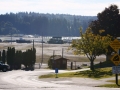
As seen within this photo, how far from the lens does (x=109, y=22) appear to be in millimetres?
71125

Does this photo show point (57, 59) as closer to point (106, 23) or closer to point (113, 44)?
point (106, 23)

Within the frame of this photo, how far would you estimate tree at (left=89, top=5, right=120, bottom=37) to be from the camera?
229 feet

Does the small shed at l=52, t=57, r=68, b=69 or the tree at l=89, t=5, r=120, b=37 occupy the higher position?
the tree at l=89, t=5, r=120, b=37

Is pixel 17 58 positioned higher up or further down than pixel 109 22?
further down

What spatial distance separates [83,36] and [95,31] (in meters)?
15.5

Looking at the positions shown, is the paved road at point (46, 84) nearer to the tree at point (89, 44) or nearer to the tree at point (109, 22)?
the tree at point (89, 44)

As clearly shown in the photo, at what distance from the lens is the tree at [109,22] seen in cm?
6981

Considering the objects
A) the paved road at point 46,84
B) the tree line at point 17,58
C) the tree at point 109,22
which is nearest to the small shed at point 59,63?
the tree line at point 17,58

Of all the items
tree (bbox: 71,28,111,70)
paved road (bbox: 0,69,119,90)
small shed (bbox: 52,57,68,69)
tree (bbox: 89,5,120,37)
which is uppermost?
tree (bbox: 89,5,120,37)

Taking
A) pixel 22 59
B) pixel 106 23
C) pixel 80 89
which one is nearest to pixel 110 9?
pixel 106 23

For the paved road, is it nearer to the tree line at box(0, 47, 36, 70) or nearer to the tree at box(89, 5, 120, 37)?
the tree line at box(0, 47, 36, 70)

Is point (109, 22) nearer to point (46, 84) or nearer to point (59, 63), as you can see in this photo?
point (59, 63)

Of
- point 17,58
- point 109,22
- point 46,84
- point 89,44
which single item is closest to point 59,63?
point 17,58

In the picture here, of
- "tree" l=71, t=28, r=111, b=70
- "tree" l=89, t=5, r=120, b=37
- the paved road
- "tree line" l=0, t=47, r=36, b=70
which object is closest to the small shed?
"tree line" l=0, t=47, r=36, b=70
